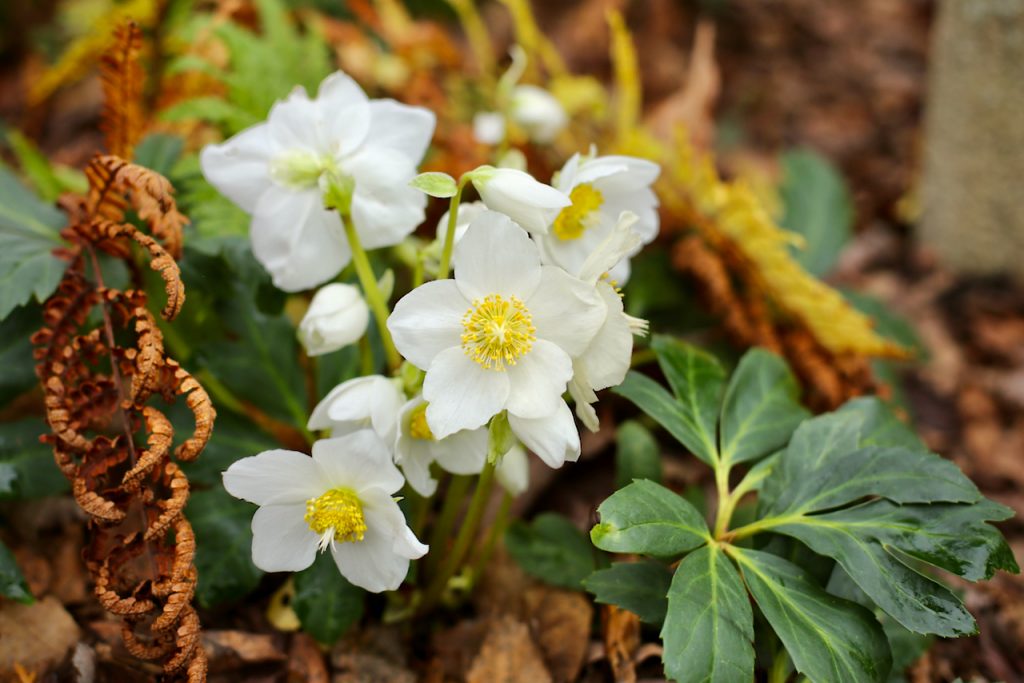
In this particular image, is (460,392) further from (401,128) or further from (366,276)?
(401,128)

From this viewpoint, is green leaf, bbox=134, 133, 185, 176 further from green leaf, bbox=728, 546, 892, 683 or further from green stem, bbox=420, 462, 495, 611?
green leaf, bbox=728, 546, 892, 683

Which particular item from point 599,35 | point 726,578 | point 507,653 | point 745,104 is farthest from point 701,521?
point 599,35

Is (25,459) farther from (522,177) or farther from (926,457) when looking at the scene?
(926,457)

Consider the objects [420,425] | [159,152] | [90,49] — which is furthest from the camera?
[90,49]

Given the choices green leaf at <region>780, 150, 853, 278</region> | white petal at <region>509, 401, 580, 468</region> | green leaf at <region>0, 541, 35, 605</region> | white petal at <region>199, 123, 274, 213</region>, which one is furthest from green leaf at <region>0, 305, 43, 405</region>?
green leaf at <region>780, 150, 853, 278</region>

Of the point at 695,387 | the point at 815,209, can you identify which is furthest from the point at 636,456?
the point at 815,209

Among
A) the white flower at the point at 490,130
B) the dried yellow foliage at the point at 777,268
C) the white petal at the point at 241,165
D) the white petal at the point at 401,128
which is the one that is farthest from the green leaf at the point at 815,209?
the white petal at the point at 241,165
